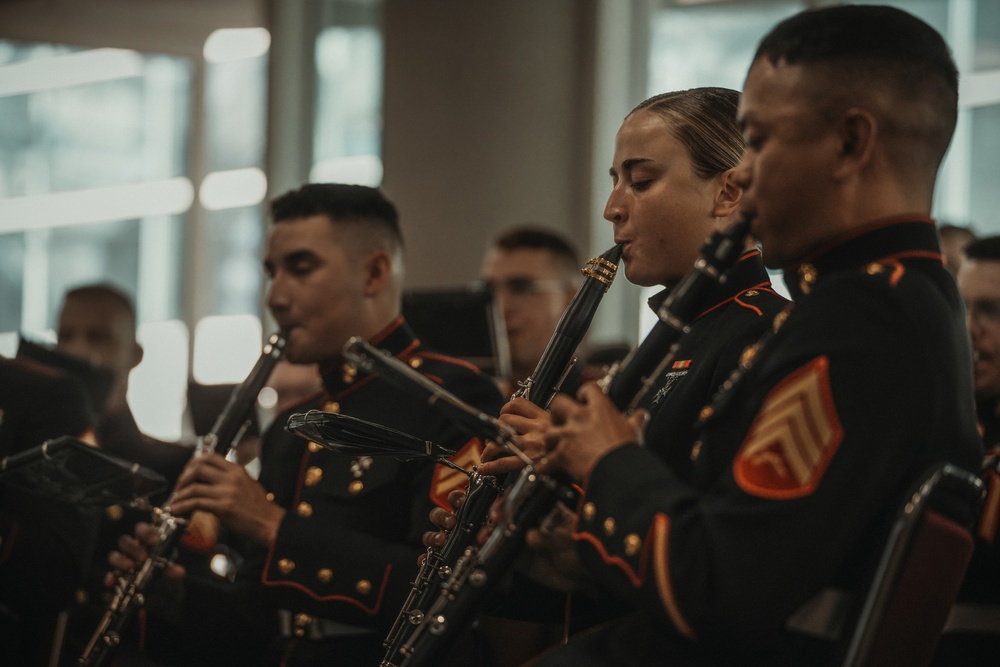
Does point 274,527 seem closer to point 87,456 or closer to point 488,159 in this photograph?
point 87,456

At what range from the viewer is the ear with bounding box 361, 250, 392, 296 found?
10.1 feet

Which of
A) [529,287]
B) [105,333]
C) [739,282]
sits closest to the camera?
[739,282]

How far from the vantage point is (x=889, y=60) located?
1519 millimetres

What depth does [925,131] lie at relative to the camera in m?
1.54

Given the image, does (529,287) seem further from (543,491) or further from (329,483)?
(543,491)

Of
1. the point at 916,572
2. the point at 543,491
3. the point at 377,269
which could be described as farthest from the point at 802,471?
the point at 377,269

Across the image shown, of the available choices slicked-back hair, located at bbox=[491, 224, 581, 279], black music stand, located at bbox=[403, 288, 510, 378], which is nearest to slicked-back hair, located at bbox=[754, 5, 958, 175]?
black music stand, located at bbox=[403, 288, 510, 378]

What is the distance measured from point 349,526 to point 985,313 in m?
1.76

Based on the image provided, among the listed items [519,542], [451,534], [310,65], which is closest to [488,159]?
[310,65]

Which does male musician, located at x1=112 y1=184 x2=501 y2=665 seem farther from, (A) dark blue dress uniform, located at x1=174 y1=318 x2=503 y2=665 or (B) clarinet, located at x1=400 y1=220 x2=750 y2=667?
(B) clarinet, located at x1=400 y1=220 x2=750 y2=667

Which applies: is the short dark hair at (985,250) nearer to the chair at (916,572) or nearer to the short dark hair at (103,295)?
the chair at (916,572)

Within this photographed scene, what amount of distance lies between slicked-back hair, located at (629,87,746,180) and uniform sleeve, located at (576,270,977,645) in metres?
0.65

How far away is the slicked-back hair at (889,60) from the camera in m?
1.51

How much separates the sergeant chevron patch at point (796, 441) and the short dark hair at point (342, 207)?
192cm
